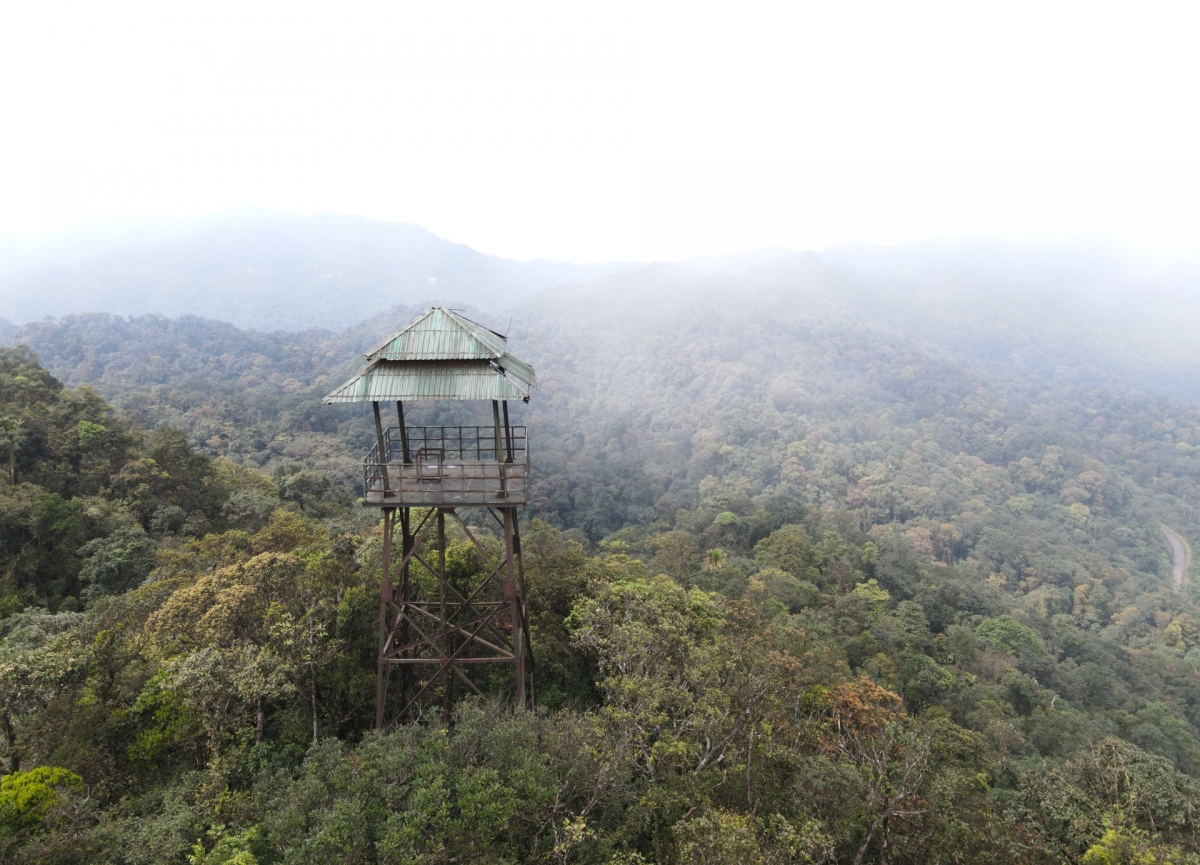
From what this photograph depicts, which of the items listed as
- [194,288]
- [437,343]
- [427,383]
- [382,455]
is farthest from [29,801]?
[194,288]

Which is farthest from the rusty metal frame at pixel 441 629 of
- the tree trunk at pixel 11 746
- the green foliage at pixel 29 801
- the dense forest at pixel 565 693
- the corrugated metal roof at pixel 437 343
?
the tree trunk at pixel 11 746

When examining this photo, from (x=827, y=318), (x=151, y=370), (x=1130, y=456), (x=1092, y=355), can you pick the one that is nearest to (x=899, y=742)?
(x=151, y=370)

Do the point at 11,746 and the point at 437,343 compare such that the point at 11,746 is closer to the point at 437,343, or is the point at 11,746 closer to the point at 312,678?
the point at 312,678

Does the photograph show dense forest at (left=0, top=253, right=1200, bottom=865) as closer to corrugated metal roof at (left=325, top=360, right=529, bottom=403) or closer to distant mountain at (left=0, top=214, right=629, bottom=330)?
corrugated metal roof at (left=325, top=360, right=529, bottom=403)

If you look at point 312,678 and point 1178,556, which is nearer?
point 312,678

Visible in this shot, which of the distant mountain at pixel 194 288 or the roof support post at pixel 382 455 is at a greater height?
the distant mountain at pixel 194 288

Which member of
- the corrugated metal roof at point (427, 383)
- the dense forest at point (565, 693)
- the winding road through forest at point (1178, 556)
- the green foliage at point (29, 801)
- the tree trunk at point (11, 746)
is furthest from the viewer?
the winding road through forest at point (1178, 556)

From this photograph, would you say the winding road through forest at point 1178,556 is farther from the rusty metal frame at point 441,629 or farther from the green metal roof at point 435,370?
the green metal roof at point 435,370

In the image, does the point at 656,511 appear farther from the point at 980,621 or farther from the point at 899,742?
the point at 899,742
